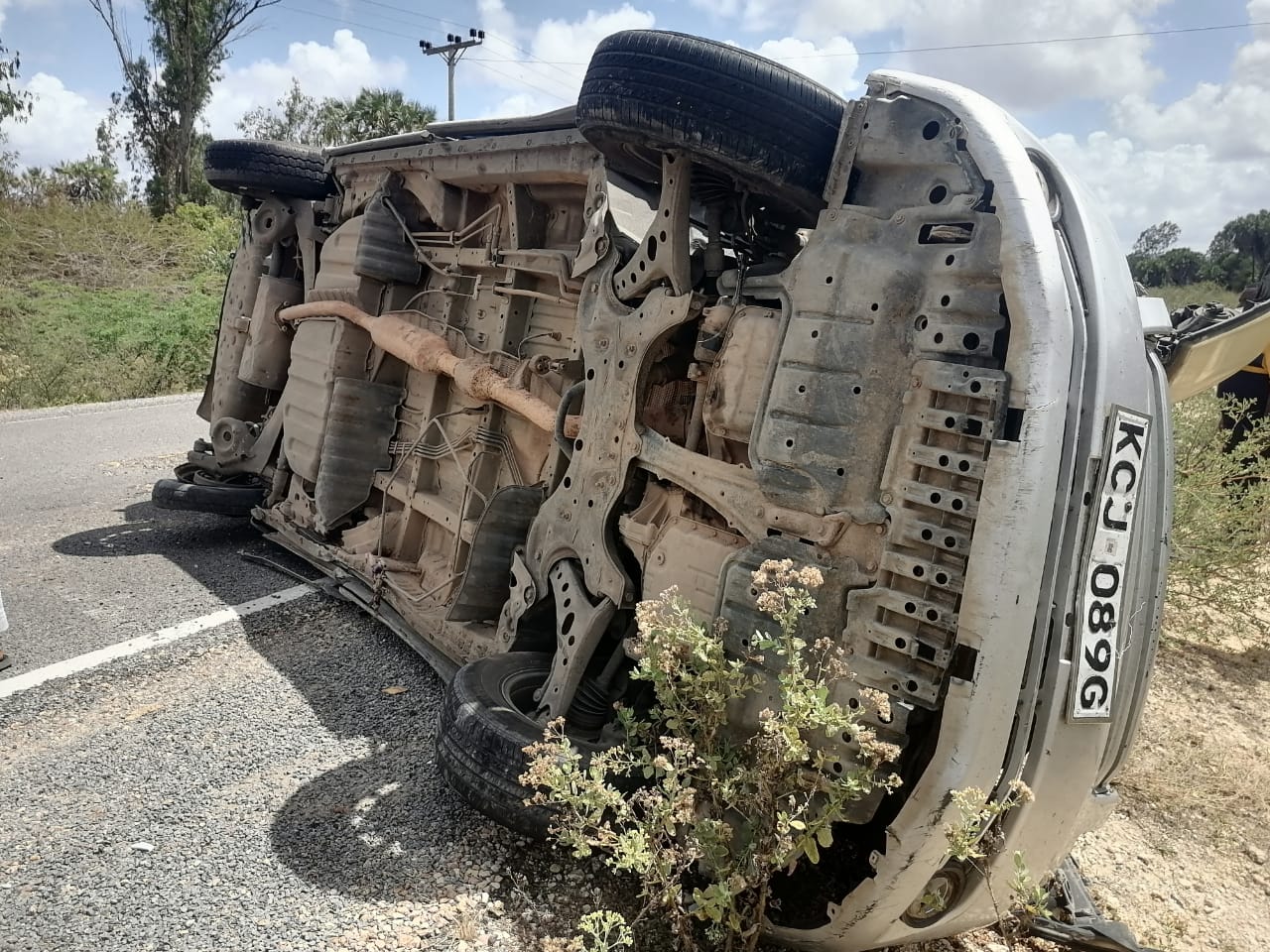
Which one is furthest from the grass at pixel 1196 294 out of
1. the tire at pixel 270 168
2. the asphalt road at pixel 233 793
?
the asphalt road at pixel 233 793

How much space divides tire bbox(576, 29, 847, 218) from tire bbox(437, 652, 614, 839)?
6.48 ft

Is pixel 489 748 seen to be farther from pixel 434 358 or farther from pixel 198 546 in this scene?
pixel 198 546

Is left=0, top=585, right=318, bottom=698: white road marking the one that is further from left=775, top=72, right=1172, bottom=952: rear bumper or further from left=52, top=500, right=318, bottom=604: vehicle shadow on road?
left=775, top=72, right=1172, bottom=952: rear bumper

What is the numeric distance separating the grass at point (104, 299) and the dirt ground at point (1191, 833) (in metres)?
12.5

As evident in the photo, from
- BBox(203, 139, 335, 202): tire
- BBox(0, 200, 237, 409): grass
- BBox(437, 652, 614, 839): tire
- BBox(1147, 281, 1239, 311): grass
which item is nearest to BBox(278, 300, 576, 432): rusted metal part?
BBox(203, 139, 335, 202): tire

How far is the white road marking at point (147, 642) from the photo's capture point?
378 centimetres

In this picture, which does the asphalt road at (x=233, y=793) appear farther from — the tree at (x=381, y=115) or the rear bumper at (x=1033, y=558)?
the tree at (x=381, y=115)

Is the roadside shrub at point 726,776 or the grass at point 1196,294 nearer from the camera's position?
the roadside shrub at point 726,776

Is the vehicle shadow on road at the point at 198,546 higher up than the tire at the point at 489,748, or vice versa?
the tire at the point at 489,748

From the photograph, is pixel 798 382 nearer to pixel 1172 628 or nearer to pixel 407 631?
pixel 407 631

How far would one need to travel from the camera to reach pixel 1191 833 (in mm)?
3578

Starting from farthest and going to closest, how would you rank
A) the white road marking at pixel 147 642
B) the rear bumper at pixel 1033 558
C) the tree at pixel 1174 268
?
1. the tree at pixel 1174 268
2. the white road marking at pixel 147 642
3. the rear bumper at pixel 1033 558

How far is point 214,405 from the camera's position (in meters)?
6.65

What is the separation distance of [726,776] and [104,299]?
1752 centimetres
